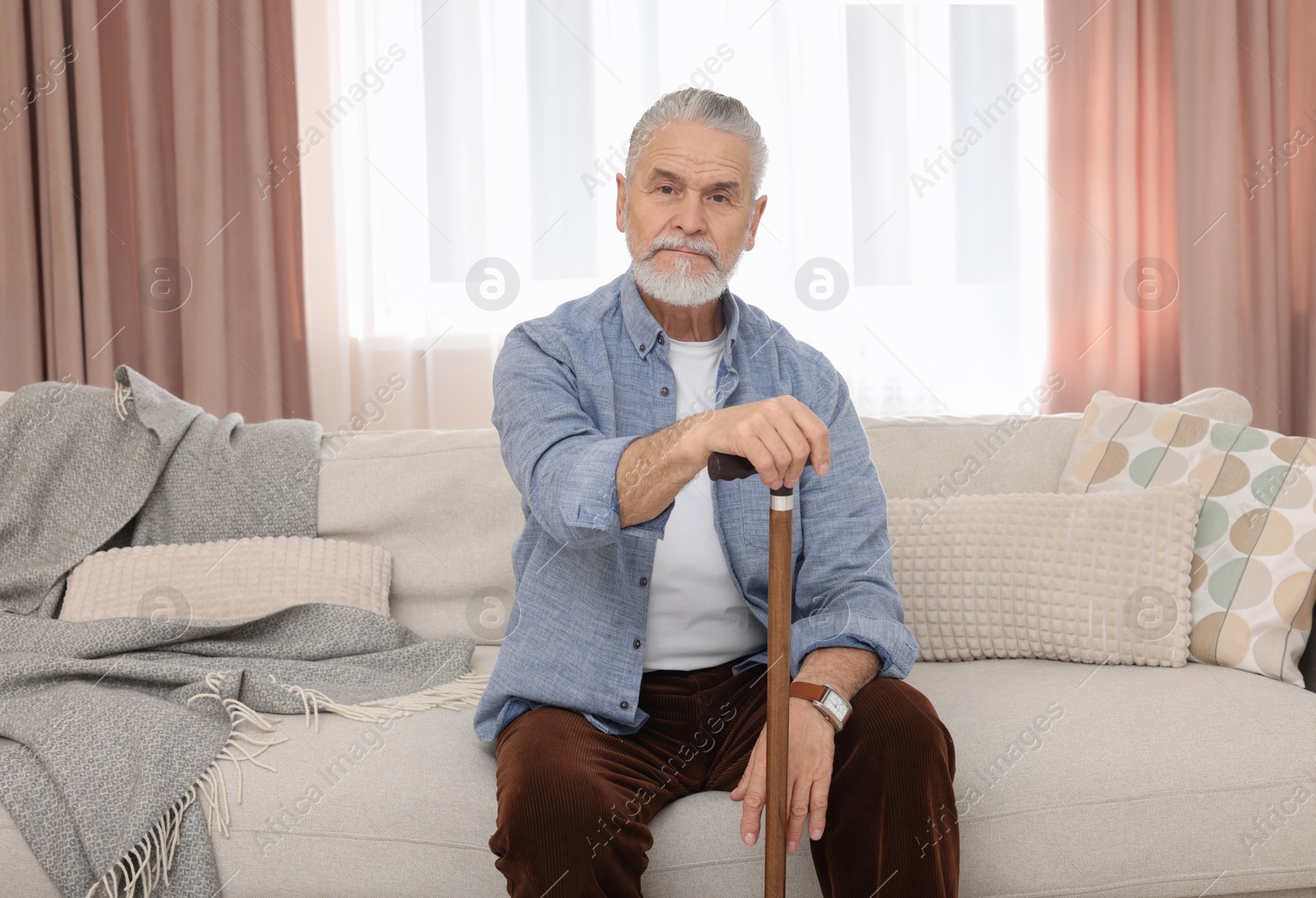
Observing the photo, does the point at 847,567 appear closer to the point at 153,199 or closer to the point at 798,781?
the point at 798,781

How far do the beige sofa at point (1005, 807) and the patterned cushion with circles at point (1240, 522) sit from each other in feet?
0.26

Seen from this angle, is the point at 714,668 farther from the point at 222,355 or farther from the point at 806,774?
the point at 222,355

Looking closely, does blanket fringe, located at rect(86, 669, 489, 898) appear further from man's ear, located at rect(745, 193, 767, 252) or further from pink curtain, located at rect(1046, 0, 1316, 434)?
pink curtain, located at rect(1046, 0, 1316, 434)

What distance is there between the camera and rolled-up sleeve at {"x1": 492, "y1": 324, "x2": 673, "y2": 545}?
1.09m

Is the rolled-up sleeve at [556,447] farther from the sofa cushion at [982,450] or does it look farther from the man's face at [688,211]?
the sofa cushion at [982,450]

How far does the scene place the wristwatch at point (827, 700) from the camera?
3.92ft

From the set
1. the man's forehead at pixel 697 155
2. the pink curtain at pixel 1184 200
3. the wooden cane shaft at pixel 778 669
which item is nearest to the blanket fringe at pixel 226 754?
the wooden cane shaft at pixel 778 669

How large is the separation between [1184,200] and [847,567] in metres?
2.46

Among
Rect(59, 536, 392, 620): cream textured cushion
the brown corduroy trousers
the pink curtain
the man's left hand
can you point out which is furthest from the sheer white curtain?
the man's left hand

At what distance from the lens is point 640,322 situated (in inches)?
57.5

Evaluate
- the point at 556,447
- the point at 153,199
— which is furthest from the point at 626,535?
the point at 153,199

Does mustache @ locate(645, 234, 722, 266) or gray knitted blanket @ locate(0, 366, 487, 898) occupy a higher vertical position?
mustache @ locate(645, 234, 722, 266)

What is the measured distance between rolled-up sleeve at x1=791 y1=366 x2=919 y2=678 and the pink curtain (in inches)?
84.0

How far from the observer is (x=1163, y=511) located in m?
1.74
